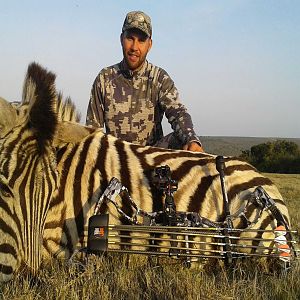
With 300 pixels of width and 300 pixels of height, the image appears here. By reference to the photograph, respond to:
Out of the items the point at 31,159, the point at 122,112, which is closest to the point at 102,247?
the point at 31,159

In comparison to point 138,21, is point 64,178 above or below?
below

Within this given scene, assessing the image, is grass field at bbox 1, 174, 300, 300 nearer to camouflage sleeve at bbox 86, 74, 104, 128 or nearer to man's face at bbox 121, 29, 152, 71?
camouflage sleeve at bbox 86, 74, 104, 128

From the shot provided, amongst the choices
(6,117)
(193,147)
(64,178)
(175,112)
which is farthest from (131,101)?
(6,117)

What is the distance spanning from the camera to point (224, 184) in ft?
9.05

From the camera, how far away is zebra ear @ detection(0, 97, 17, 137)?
7.41 feet

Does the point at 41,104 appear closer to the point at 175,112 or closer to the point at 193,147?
the point at 193,147

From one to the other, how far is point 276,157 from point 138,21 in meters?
34.6

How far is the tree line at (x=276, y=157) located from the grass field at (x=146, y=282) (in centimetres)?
3456

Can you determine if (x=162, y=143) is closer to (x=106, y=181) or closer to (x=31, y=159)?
(x=106, y=181)

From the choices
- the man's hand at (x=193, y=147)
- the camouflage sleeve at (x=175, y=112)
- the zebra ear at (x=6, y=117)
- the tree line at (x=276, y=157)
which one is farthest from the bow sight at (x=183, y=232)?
the tree line at (x=276, y=157)

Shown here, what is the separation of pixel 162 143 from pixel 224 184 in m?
1.80

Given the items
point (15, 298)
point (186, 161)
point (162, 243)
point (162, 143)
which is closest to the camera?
point (15, 298)

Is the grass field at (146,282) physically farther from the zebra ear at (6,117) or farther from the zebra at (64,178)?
the zebra ear at (6,117)

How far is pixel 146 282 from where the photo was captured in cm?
230
